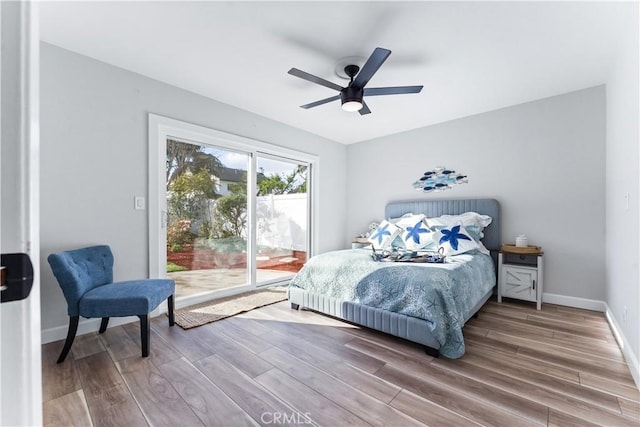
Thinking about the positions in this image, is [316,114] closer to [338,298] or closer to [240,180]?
[240,180]

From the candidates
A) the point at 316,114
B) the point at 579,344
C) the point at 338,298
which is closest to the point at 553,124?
the point at 579,344

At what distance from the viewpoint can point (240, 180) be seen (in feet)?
12.1

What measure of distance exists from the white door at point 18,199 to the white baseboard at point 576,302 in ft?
14.1

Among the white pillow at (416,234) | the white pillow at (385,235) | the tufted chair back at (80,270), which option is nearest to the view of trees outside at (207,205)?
the tufted chair back at (80,270)

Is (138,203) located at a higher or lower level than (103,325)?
higher

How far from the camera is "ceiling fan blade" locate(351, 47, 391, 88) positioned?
185 cm

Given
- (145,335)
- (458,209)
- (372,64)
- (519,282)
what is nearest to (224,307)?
(145,335)

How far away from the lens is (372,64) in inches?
79.2

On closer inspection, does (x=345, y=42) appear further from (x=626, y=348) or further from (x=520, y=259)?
(x=520, y=259)

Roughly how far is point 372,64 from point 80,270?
2754mm

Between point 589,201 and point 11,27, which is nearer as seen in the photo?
point 11,27

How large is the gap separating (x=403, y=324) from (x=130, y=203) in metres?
2.76

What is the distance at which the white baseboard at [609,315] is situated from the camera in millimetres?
1795

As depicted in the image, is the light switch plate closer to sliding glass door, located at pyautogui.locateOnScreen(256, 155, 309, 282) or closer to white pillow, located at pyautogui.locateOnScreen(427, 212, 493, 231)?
sliding glass door, located at pyautogui.locateOnScreen(256, 155, 309, 282)
